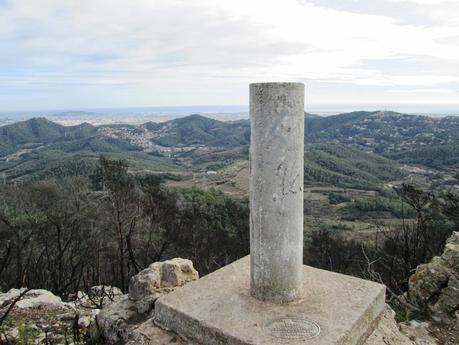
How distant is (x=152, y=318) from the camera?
18.7 ft

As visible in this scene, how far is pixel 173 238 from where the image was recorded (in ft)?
74.2

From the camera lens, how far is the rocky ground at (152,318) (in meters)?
5.55

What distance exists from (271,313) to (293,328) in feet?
1.44

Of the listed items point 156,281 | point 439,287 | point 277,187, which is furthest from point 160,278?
point 439,287

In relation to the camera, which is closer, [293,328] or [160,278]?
[293,328]

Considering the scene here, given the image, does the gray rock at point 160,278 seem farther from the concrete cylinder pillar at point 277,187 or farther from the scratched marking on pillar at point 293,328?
the scratched marking on pillar at point 293,328

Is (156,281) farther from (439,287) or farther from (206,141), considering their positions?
(206,141)

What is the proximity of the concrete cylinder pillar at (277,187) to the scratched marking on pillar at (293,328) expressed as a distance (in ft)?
1.55

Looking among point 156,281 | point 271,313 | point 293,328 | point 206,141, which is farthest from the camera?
point 206,141

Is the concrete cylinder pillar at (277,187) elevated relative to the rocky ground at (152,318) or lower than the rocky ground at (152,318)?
elevated

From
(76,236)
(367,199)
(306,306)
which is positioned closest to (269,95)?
(306,306)

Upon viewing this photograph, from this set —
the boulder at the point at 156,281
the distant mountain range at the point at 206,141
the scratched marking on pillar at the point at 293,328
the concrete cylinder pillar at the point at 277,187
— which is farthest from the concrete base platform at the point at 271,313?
the distant mountain range at the point at 206,141

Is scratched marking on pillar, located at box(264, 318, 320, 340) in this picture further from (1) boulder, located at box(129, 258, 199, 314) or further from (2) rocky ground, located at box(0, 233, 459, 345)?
(1) boulder, located at box(129, 258, 199, 314)

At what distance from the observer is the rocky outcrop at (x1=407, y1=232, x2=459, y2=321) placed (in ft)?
22.4
